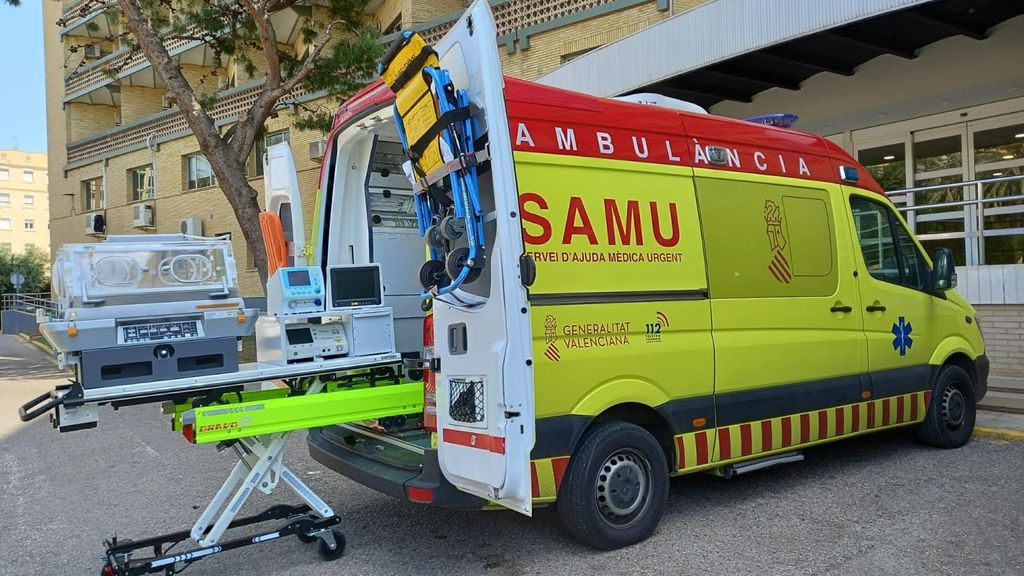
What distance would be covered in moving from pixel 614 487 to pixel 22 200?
358ft

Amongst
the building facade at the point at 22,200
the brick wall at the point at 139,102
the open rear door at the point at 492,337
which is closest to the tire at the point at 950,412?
the open rear door at the point at 492,337

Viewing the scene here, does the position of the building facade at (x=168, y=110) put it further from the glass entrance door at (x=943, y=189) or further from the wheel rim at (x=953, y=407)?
the wheel rim at (x=953, y=407)

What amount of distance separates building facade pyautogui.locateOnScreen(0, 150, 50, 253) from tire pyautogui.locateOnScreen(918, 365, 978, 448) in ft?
337

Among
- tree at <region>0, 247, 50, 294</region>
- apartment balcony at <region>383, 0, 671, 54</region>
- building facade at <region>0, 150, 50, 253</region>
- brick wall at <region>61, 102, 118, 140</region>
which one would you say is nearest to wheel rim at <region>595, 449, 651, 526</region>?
apartment balcony at <region>383, 0, 671, 54</region>

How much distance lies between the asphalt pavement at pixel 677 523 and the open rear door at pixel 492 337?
2.46 feet

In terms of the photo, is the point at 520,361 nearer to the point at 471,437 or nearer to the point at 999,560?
the point at 471,437

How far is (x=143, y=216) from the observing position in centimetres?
2755

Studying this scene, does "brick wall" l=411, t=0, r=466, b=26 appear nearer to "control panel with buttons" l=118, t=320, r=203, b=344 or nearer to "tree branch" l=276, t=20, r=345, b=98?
"tree branch" l=276, t=20, r=345, b=98

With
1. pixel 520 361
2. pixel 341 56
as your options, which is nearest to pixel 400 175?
pixel 520 361

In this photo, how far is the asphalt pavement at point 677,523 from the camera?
4.16 metres

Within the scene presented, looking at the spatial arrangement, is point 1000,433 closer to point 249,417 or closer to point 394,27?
point 249,417

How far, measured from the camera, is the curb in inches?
260

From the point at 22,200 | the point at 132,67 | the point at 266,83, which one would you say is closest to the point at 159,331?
the point at 266,83

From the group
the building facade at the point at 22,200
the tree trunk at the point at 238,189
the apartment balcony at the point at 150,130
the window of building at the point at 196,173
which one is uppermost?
the building facade at the point at 22,200
